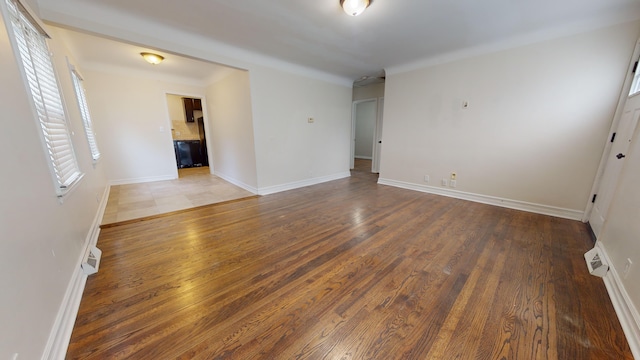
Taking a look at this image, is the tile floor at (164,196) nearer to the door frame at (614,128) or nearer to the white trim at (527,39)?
the white trim at (527,39)

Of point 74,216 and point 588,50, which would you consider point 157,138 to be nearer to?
point 74,216

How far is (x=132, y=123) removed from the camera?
4.54 m

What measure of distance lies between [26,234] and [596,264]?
379 centimetres

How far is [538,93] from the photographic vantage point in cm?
283

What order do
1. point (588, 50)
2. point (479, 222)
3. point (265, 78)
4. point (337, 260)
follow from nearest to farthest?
point (337, 260) < point (588, 50) < point (479, 222) < point (265, 78)

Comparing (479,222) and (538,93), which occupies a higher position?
(538,93)

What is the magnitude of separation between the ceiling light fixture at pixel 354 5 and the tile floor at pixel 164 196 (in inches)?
122

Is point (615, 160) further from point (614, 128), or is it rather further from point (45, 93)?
point (45, 93)

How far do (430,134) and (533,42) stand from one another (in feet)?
5.47

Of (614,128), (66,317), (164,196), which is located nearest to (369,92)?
(614,128)

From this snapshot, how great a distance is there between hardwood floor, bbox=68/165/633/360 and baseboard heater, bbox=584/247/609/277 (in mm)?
65

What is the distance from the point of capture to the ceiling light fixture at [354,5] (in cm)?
204

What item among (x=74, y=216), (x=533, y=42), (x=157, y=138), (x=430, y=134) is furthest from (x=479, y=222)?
(x=157, y=138)

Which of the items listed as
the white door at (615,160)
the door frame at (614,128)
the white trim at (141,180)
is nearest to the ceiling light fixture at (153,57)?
the white trim at (141,180)
